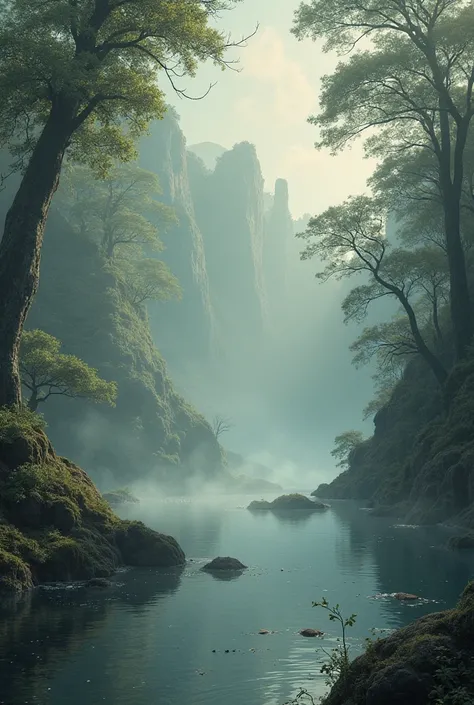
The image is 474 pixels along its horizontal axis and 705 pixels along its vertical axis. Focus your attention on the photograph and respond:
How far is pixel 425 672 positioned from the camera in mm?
6004

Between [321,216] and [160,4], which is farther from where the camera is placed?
[321,216]

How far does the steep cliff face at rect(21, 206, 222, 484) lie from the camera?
7350cm

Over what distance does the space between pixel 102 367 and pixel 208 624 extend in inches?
2482

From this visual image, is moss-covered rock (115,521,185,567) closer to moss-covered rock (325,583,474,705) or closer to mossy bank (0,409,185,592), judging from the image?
mossy bank (0,409,185,592)

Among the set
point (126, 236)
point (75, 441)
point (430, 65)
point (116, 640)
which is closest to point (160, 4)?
point (430, 65)

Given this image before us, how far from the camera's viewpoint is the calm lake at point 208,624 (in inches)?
371

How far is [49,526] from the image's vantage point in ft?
61.2

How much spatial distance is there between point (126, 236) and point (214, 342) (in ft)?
302

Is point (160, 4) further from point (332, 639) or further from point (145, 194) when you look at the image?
point (145, 194)

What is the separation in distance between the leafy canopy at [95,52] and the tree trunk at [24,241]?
850 mm

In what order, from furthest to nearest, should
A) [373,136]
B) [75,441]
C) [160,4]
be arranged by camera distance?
[75,441], [373,136], [160,4]

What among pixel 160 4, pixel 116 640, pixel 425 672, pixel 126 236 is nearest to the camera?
pixel 425 672

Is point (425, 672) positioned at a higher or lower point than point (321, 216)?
lower

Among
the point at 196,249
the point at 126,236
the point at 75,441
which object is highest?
the point at 196,249
